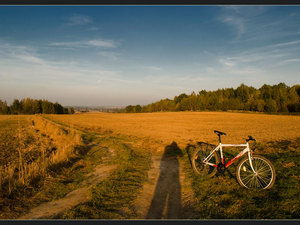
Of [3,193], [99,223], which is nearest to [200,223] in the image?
[99,223]

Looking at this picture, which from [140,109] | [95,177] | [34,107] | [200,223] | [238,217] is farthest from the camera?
[140,109]

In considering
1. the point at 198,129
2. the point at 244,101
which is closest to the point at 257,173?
the point at 198,129

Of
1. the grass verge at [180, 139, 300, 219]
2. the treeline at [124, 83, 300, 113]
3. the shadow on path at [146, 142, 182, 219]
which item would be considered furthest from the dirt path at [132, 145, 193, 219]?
the treeline at [124, 83, 300, 113]

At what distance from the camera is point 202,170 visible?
22.0ft

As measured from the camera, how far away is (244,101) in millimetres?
103188

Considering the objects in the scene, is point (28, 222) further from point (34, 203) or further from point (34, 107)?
point (34, 107)

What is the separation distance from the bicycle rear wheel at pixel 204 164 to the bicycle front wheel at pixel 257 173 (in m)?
1.00

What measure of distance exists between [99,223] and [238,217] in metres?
3.33

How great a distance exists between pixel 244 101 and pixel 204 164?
4446 inches

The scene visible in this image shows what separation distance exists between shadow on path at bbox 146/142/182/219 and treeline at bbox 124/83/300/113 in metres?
93.7

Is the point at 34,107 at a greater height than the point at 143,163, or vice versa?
the point at 34,107

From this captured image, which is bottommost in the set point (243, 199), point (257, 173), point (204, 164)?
point (243, 199)

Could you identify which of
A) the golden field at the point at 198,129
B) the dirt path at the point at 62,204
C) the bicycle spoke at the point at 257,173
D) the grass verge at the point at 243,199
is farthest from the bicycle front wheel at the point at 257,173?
the golden field at the point at 198,129

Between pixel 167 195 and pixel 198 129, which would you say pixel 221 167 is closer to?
pixel 167 195
